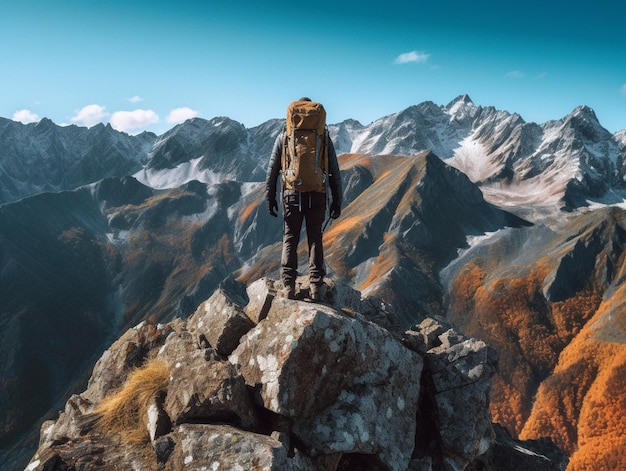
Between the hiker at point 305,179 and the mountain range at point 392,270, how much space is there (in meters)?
55.4

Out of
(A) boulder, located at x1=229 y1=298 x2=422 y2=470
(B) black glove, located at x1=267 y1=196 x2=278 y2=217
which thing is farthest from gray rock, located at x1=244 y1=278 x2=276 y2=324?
(B) black glove, located at x1=267 y1=196 x2=278 y2=217

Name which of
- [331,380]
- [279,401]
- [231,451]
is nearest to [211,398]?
[231,451]

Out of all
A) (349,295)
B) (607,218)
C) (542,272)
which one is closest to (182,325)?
(349,295)

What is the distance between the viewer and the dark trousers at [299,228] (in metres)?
10.3

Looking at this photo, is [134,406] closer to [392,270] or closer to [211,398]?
[211,398]

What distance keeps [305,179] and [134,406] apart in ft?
21.3

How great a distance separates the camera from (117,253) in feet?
424

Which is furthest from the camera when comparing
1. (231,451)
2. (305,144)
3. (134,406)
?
(305,144)

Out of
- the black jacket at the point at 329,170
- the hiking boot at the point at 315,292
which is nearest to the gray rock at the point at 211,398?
the hiking boot at the point at 315,292

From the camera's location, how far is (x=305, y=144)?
9695 millimetres

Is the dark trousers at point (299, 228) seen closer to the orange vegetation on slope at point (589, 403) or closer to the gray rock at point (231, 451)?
the gray rock at point (231, 451)

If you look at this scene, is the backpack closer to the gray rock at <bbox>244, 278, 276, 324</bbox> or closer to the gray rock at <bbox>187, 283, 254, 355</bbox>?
the gray rock at <bbox>244, 278, 276, 324</bbox>

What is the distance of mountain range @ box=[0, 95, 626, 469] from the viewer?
191 ft

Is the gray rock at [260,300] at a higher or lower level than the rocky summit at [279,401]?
higher
